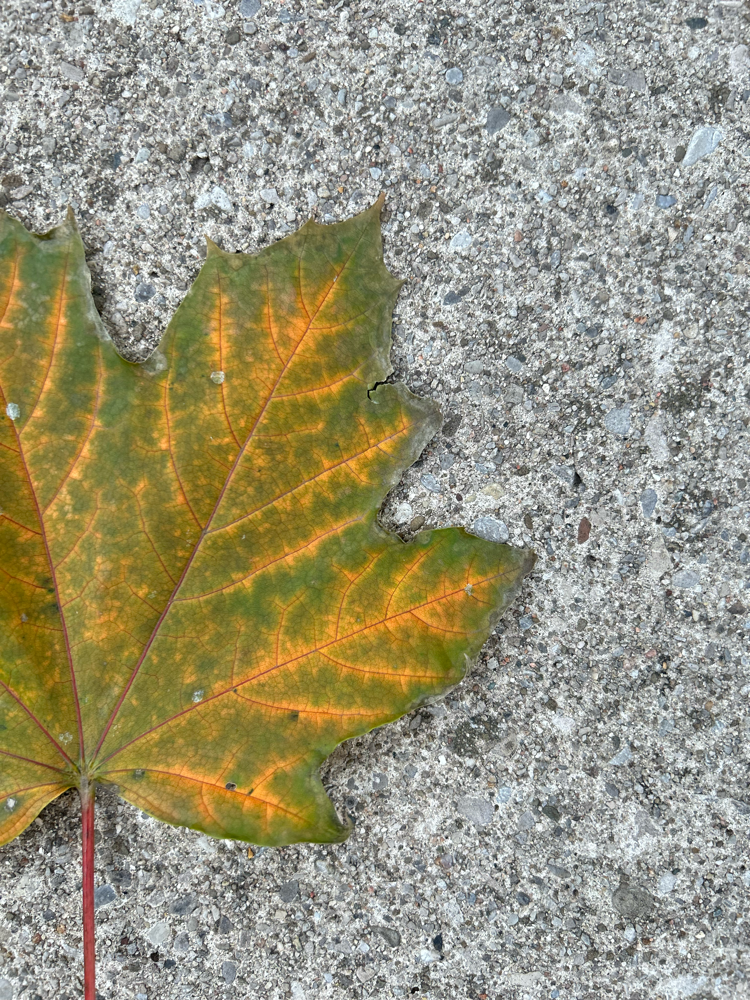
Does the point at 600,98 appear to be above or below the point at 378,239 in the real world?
above

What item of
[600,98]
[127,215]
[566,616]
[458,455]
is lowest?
[566,616]

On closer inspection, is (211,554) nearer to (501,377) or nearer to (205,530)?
(205,530)

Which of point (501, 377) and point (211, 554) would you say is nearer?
point (211, 554)

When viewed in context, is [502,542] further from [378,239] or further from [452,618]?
[378,239]

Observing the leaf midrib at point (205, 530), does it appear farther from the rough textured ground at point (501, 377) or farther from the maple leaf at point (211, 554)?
the rough textured ground at point (501, 377)

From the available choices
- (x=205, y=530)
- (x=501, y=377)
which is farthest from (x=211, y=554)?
(x=501, y=377)

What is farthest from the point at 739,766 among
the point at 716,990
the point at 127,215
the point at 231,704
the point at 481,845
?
the point at 127,215
